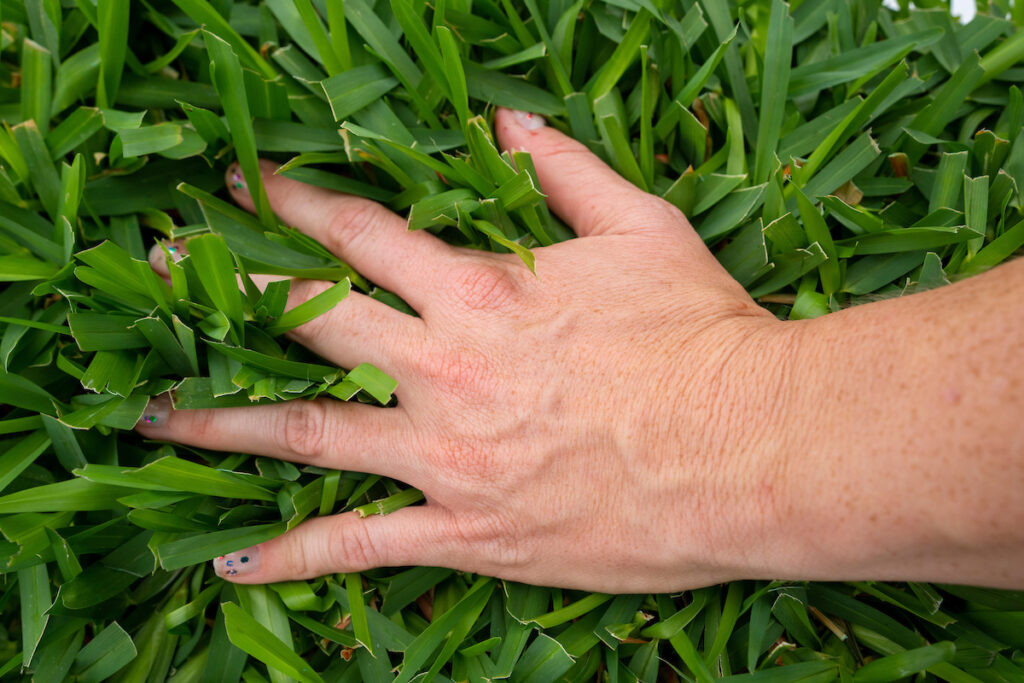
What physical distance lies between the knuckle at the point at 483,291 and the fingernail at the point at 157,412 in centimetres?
49

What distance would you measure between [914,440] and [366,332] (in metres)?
0.77

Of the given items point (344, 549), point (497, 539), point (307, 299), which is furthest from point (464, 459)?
point (307, 299)

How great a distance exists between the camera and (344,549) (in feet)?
3.50

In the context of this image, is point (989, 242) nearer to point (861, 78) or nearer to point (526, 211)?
point (861, 78)

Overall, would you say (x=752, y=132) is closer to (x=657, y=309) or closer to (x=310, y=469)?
(x=657, y=309)

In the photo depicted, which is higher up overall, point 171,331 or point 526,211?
point 526,211

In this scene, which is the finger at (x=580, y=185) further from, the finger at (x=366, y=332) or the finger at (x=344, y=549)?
the finger at (x=344, y=549)

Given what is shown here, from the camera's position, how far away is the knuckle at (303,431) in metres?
1.06

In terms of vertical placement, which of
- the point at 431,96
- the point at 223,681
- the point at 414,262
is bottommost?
the point at 223,681

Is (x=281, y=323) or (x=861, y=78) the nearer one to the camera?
(x=281, y=323)

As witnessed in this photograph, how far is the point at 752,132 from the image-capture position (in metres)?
1.19

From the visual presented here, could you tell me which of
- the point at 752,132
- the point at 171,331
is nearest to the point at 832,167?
the point at 752,132

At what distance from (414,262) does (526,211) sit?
7.9 inches

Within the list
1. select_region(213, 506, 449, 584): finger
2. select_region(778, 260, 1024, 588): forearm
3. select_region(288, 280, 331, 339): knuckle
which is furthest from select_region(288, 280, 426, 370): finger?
select_region(778, 260, 1024, 588): forearm
